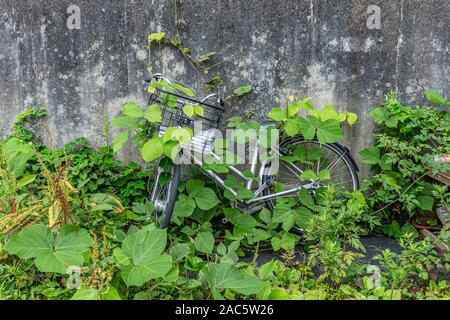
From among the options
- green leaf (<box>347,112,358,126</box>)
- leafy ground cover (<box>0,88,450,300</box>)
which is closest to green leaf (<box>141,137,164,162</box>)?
leafy ground cover (<box>0,88,450,300</box>)

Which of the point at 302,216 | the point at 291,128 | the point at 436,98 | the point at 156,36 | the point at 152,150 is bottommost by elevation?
the point at 302,216

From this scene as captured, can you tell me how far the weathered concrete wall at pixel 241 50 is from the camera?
4379mm

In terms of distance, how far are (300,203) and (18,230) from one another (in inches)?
97.5

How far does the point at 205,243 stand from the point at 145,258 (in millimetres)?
944

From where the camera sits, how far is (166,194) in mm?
4062

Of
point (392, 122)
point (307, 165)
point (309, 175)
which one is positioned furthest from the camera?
point (307, 165)

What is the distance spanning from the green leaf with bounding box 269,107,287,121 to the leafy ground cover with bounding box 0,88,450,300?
0.01 meters

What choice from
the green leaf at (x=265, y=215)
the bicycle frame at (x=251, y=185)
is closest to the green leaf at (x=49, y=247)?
the bicycle frame at (x=251, y=185)

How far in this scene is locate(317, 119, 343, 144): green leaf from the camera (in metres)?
4.10

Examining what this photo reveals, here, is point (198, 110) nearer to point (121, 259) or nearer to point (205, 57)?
point (205, 57)

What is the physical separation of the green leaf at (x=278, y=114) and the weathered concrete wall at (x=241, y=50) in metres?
0.32

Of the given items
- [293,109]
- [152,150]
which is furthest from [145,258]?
[293,109]

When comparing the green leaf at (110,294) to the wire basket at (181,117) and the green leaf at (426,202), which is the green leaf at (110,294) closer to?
the wire basket at (181,117)

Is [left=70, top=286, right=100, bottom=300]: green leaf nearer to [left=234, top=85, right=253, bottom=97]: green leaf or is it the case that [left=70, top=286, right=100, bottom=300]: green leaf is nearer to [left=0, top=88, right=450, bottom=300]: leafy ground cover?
[left=0, top=88, right=450, bottom=300]: leafy ground cover
